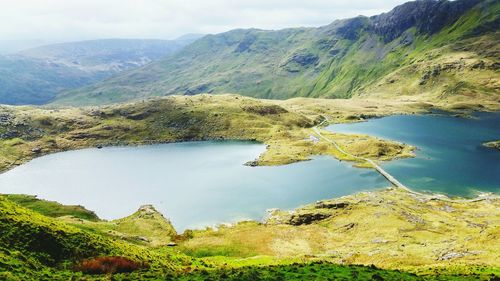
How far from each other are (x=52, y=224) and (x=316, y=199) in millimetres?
93242

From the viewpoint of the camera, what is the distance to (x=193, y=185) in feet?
500

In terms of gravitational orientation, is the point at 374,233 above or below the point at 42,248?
below

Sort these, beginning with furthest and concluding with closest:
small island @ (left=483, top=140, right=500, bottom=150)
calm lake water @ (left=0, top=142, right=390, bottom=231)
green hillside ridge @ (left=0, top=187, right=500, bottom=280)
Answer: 1. small island @ (left=483, top=140, right=500, bottom=150)
2. calm lake water @ (left=0, top=142, right=390, bottom=231)
3. green hillside ridge @ (left=0, top=187, right=500, bottom=280)

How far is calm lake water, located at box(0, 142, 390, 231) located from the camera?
→ 416 feet

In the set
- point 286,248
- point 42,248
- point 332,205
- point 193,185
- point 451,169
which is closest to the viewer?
point 42,248

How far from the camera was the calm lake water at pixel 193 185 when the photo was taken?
12669 centimetres

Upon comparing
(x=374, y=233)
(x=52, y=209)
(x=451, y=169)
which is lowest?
(x=451, y=169)

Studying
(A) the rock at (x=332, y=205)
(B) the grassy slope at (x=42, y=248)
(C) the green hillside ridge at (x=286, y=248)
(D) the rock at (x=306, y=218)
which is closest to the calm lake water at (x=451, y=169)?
(C) the green hillside ridge at (x=286, y=248)

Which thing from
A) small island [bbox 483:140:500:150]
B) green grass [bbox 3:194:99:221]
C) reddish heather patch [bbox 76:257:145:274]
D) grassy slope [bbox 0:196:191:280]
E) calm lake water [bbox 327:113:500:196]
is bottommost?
calm lake water [bbox 327:113:500:196]

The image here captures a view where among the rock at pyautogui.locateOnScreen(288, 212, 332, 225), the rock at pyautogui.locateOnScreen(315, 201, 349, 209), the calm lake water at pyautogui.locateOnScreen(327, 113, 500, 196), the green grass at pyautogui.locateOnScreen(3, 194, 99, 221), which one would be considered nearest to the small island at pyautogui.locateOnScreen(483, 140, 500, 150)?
the calm lake water at pyautogui.locateOnScreen(327, 113, 500, 196)

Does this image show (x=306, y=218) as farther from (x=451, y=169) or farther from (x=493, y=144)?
(x=493, y=144)

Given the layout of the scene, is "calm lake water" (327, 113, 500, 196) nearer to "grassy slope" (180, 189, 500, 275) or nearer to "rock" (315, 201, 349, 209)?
"grassy slope" (180, 189, 500, 275)

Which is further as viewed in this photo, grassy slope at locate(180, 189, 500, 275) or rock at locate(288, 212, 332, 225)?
rock at locate(288, 212, 332, 225)

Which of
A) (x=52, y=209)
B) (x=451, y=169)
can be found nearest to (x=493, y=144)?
(x=451, y=169)
